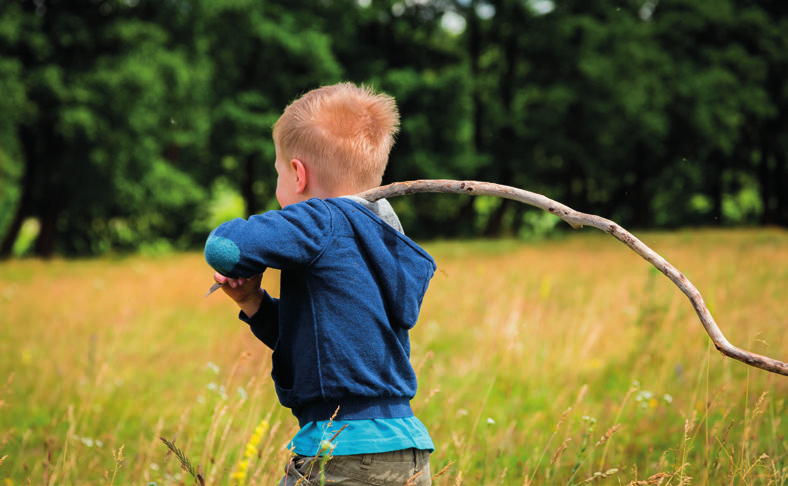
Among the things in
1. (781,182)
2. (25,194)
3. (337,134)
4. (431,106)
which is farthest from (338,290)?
(781,182)

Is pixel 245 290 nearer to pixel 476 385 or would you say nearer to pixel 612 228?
pixel 612 228

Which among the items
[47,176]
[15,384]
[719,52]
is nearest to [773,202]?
[719,52]

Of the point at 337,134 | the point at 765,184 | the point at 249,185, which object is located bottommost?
the point at 249,185

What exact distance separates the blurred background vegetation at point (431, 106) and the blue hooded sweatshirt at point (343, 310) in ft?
57.9

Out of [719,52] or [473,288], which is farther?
[719,52]

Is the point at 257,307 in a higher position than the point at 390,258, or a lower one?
lower

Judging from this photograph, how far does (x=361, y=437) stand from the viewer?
1665 mm

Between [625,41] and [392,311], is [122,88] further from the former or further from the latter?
[625,41]

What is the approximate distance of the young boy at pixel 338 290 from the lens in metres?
1.59

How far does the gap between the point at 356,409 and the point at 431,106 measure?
27.0 m

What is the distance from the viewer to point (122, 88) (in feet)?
56.9

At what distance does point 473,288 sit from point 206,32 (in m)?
18.5

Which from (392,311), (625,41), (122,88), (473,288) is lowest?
(473,288)

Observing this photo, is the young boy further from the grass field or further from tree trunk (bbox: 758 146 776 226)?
tree trunk (bbox: 758 146 776 226)
